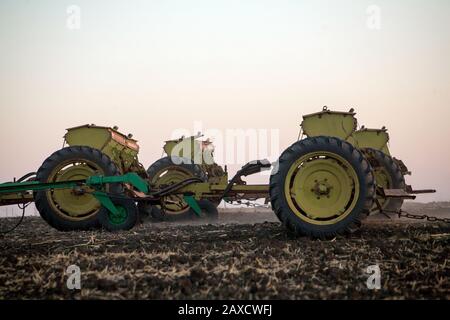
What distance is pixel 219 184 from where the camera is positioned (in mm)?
7133

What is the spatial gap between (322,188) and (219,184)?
7.18 feet

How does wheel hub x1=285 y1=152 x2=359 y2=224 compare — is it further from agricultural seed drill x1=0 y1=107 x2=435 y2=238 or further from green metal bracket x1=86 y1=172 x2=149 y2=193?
green metal bracket x1=86 y1=172 x2=149 y2=193

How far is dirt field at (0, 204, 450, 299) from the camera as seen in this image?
3.08m

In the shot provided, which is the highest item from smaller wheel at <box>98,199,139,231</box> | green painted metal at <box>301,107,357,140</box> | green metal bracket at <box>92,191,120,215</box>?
green painted metal at <box>301,107,357,140</box>

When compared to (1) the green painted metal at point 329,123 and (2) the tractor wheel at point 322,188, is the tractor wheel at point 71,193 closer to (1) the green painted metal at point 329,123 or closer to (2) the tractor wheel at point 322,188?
(2) the tractor wheel at point 322,188

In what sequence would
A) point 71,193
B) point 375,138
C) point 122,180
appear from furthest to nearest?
1. point 375,138
2. point 71,193
3. point 122,180

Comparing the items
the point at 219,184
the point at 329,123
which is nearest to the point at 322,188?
the point at 219,184

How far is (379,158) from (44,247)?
7975 millimetres

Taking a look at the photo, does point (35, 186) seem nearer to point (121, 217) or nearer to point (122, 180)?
point (122, 180)

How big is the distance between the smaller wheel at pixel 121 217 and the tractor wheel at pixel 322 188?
3.55m

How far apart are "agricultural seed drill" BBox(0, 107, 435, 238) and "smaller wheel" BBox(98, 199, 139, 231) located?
0.02 meters

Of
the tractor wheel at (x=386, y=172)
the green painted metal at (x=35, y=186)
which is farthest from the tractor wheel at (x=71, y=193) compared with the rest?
the tractor wheel at (x=386, y=172)

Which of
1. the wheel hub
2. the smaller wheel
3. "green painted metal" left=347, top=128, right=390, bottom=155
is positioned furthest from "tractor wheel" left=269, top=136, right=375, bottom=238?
"green painted metal" left=347, top=128, right=390, bottom=155
